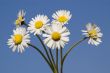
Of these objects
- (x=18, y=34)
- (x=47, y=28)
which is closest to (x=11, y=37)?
(x=18, y=34)

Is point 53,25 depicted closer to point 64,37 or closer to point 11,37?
point 64,37

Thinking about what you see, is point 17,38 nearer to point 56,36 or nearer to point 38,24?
point 38,24

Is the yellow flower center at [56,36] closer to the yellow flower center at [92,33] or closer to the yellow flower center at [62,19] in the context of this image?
the yellow flower center at [62,19]

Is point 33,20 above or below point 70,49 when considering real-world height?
above

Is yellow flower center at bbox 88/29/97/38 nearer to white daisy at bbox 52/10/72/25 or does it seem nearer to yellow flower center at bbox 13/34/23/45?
white daisy at bbox 52/10/72/25

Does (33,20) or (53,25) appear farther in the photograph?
(33,20)

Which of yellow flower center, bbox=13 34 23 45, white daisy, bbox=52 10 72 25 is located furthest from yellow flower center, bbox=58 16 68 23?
yellow flower center, bbox=13 34 23 45

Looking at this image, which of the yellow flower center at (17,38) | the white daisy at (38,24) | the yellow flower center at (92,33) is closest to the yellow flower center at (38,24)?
the white daisy at (38,24)
